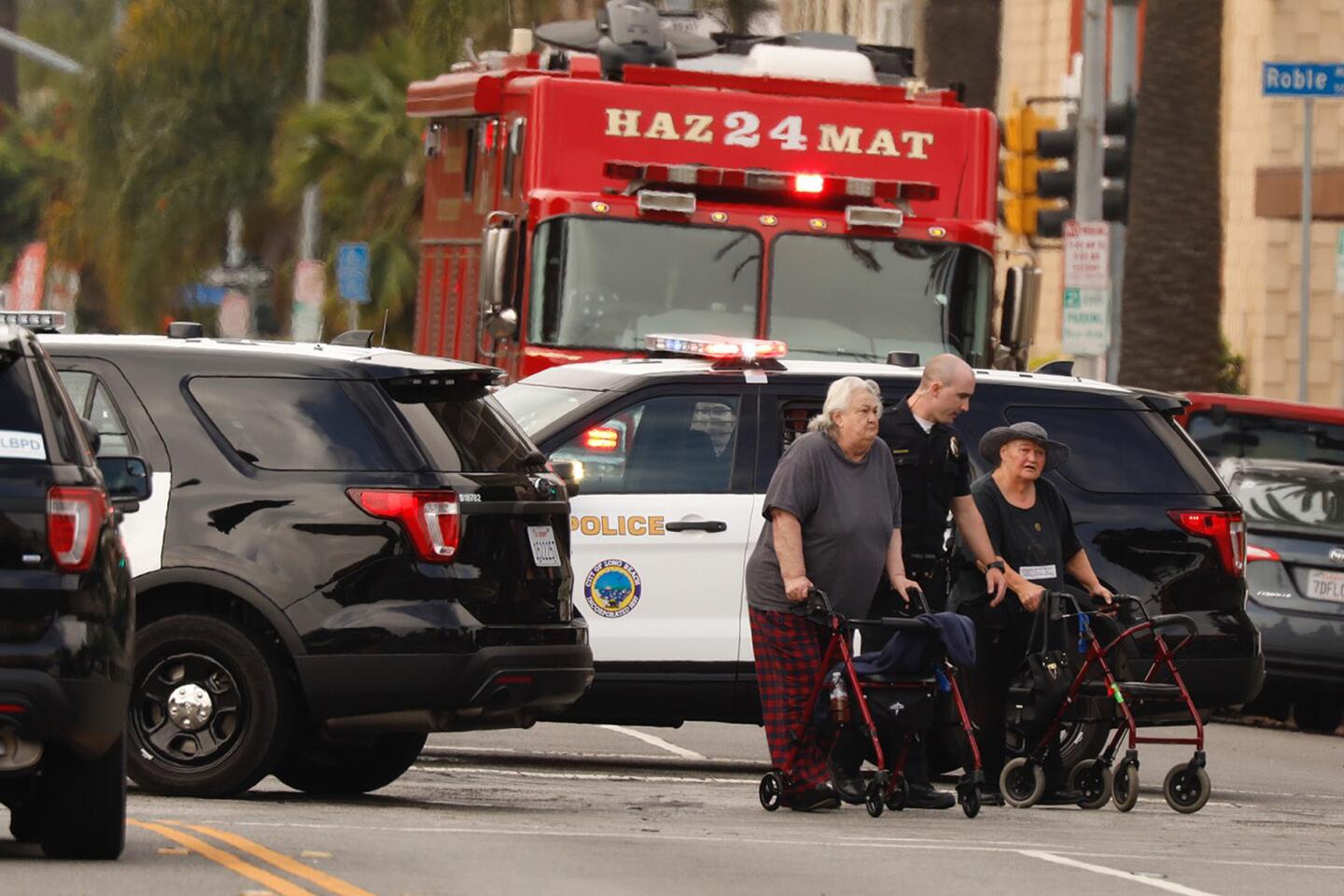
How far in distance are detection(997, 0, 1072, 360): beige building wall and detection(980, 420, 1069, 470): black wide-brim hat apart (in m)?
29.8

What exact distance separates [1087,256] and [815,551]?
11821mm

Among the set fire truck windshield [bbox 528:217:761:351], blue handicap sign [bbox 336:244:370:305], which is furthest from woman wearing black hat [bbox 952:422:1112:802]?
blue handicap sign [bbox 336:244:370:305]

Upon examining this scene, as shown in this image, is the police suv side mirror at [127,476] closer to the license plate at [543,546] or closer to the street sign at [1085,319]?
the license plate at [543,546]

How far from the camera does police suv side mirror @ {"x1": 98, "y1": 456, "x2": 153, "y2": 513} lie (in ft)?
32.3

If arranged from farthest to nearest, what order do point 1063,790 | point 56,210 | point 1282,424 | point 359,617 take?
point 56,210, point 1282,424, point 1063,790, point 359,617

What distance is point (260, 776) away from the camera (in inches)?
451

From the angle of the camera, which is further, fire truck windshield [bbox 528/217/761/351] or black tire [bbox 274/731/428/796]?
fire truck windshield [bbox 528/217/761/351]

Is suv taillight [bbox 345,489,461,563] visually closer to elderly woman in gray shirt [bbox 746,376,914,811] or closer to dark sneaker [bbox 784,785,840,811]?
elderly woman in gray shirt [bbox 746,376,914,811]

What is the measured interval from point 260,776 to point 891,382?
12.4 feet

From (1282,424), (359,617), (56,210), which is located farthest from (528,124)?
(56,210)

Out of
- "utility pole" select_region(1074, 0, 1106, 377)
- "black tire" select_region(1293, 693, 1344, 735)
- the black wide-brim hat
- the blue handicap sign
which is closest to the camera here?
the black wide-brim hat

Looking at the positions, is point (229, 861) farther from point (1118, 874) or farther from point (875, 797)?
point (875, 797)

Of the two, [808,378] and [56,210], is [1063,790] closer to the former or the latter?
[808,378]

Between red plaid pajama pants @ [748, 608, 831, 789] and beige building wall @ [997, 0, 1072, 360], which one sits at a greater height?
beige building wall @ [997, 0, 1072, 360]
